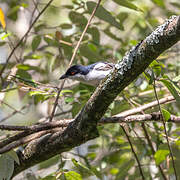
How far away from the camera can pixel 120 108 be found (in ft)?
9.73

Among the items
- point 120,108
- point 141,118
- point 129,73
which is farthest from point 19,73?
point 129,73

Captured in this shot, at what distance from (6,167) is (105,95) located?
0.77 m

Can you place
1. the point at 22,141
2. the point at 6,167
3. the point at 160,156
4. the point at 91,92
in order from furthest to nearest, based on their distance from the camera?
the point at 91,92, the point at 160,156, the point at 22,141, the point at 6,167

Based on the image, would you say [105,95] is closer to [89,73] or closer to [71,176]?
[71,176]

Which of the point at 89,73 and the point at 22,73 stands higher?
the point at 22,73

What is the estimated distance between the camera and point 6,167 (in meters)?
2.01

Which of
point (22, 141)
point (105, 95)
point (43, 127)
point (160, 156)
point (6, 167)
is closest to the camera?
point (105, 95)

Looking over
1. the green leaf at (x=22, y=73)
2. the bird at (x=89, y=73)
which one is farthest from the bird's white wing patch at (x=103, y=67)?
the green leaf at (x=22, y=73)

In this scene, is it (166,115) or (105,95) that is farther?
(166,115)

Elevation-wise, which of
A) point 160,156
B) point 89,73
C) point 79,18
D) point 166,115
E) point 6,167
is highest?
point 79,18

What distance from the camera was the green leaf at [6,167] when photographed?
197 centimetres

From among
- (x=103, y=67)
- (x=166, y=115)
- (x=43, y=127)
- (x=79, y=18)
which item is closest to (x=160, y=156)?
(x=166, y=115)

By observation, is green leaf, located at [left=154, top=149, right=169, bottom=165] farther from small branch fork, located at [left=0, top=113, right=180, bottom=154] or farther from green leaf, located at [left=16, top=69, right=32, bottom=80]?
green leaf, located at [left=16, top=69, right=32, bottom=80]

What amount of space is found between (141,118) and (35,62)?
354cm
